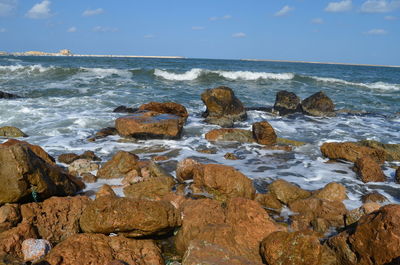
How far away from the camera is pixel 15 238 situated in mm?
2883

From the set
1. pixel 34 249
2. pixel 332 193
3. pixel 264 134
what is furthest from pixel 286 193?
pixel 264 134

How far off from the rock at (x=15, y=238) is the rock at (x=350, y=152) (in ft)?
18.0

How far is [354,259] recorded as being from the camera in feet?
9.14

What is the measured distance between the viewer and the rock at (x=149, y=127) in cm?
753

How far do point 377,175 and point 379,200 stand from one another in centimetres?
99

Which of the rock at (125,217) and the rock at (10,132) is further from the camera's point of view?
the rock at (10,132)

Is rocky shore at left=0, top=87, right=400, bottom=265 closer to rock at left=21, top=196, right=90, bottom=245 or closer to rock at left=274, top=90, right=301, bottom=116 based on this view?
rock at left=21, top=196, right=90, bottom=245

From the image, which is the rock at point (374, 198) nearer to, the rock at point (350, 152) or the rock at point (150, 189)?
the rock at point (350, 152)

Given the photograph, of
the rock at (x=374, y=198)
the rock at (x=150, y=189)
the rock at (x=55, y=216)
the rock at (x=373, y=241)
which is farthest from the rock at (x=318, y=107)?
the rock at (x=55, y=216)

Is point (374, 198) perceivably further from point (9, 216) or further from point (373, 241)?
point (9, 216)

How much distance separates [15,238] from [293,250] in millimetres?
2355

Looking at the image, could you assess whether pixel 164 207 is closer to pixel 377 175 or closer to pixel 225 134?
pixel 377 175

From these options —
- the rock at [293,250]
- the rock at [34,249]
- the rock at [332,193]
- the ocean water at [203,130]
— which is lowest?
the ocean water at [203,130]

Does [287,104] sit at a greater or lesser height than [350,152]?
greater
